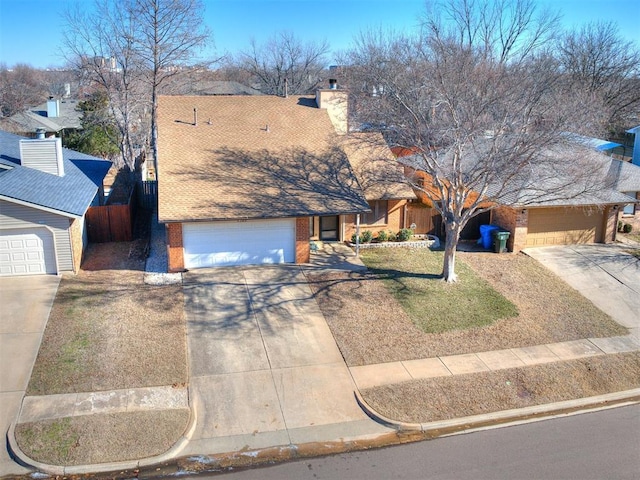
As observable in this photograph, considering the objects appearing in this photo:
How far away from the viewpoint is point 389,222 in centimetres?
2289

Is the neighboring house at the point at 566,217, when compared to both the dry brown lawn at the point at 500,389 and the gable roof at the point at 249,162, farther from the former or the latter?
the dry brown lawn at the point at 500,389

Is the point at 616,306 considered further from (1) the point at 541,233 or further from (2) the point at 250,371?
(2) the point at 250,371

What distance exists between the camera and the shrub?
22.2 m

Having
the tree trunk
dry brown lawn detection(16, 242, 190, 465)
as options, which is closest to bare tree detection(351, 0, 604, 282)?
the tree trunk

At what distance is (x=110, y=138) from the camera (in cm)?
3753

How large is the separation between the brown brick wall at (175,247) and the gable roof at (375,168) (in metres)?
7.33

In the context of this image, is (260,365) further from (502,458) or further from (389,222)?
(389,222)

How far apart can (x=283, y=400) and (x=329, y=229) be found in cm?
1087

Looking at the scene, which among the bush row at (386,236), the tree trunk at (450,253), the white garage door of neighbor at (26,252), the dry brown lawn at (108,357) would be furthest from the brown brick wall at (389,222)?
the white garage door of neighbor at (26,252)

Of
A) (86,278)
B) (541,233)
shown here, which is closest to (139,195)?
(86,278)

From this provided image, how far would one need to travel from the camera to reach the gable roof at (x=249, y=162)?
61.3ft

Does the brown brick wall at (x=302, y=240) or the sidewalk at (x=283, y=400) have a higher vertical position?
the brown brick wall at (x=302, y=240)

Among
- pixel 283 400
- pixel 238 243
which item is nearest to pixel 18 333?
pixel 283 400

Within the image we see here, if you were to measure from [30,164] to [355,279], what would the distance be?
1195 centimetres
